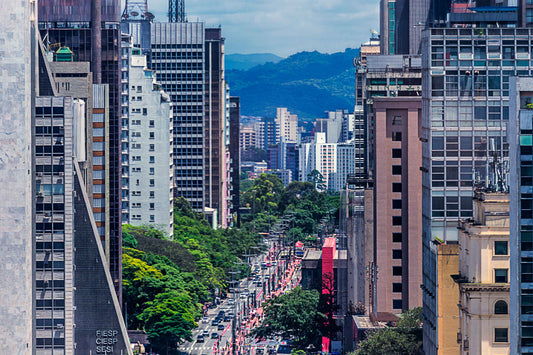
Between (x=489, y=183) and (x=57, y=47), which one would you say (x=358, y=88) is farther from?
(x=489, y=183)

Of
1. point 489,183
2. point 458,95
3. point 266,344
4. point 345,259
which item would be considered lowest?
point 266,344

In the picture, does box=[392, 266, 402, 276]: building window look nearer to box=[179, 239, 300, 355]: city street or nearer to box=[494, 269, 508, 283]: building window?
box=[179, 239, 300, 355]: city street

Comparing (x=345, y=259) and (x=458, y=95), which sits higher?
(x=458, y=95)

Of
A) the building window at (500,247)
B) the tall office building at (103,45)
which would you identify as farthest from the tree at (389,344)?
the tall office building at (103,45)

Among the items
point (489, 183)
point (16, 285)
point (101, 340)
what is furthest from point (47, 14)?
point (489, 183)

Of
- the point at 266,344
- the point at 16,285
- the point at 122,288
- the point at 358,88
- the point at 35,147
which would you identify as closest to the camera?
the point at 16,285

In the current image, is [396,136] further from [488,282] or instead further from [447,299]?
[488,282]

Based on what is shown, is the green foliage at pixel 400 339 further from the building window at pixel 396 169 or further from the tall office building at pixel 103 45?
the tall office building at pixel 103 45

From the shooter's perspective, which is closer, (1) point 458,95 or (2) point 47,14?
(1) point 458,95
